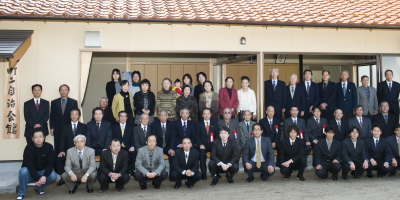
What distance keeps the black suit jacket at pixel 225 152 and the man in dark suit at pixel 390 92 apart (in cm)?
345

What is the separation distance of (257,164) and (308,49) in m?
2.79

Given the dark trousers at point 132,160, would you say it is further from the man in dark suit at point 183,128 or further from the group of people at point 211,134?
the man in dark suit at point 183,128

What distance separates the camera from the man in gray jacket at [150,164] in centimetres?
632

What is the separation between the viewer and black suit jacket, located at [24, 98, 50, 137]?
7.19 m

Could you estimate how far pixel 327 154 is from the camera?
7.09 meters

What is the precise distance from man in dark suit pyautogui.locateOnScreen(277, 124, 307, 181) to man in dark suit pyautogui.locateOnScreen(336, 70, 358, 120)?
1537mm

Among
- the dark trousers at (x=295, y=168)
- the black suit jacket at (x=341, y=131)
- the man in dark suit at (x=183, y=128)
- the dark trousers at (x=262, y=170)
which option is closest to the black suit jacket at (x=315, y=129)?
the black suit jacket at (x=341, y=131)

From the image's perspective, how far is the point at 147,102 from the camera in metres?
7.75

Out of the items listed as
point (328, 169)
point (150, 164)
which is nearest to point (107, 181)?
point (150, 164)

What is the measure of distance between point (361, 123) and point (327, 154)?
119 centimetres

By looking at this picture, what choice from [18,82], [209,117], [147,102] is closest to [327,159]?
[209,117]

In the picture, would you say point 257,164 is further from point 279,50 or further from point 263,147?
point 279,50

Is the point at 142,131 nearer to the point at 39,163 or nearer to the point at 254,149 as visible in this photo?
the point at 39,163

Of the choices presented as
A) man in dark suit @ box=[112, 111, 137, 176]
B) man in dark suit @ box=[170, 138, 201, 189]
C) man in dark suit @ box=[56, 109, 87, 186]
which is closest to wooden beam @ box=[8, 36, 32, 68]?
man in dark suit @ box=[56, 109, 87, 186]
